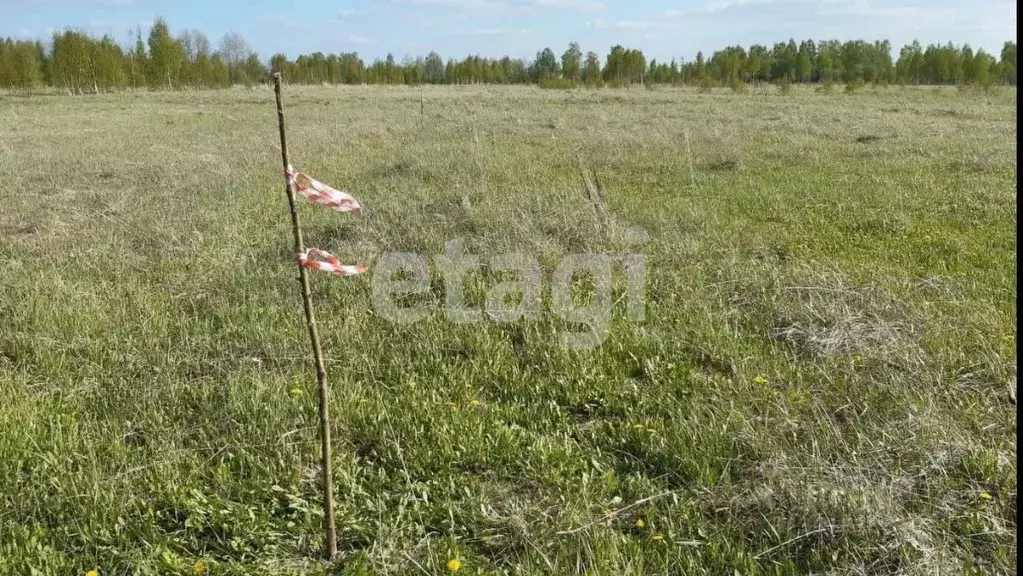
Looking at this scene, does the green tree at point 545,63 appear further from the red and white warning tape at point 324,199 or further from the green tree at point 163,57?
the red and white warning tape at point 324,199

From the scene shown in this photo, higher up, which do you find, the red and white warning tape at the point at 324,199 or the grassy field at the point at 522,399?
the red and white warning tape at the point at 324,199

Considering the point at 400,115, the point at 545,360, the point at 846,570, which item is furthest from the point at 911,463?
the point at 400,115

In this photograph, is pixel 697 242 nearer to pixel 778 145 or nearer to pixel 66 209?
pixel 66 209

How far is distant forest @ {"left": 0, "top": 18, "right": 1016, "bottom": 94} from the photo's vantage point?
2009 inches

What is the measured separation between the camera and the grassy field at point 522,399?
8.48 feet

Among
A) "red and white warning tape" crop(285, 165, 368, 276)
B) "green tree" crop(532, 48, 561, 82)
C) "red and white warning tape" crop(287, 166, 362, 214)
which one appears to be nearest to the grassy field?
"red and white warning tape" crop(285, 165, 368, 276)

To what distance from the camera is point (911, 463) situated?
9.44 feet

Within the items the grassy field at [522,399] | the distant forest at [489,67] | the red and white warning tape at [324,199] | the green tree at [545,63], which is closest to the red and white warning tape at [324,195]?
the red and white warning tape at [324,199]

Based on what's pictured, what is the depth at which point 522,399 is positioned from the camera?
147 inches

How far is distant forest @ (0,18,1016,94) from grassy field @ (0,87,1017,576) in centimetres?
4427

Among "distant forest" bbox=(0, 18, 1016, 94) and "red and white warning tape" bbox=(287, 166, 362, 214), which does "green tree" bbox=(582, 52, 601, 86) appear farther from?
"red and white warning tape" bbox=(287, 166, 362, 214)

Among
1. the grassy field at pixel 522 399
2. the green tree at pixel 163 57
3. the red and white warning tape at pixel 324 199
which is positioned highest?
the green tree at pixel 163 57

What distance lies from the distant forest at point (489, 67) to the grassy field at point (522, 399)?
145 ft

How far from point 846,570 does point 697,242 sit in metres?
4.45
